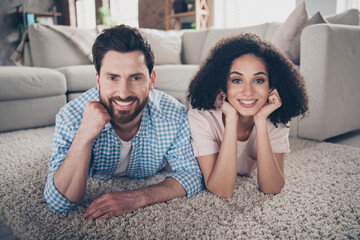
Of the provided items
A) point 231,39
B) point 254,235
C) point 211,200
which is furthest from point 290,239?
point 231,39

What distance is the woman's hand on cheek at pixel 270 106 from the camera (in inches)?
43.6

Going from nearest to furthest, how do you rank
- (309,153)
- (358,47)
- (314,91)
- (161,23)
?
1. (309,153)
2. (314,91)
3. (358,47)
4. (161,23)

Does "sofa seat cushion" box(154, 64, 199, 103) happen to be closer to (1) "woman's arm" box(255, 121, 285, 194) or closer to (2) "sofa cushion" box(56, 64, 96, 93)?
(2) "sofa cushion" box(56, 64, 96, 93)

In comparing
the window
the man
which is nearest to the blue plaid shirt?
the man

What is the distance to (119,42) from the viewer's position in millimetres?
1067

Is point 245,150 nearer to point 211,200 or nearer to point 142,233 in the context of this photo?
point 211,200

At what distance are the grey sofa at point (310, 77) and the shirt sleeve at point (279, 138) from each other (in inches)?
27.1

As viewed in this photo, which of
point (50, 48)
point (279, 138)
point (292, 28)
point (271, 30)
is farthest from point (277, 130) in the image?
point (50, 48)

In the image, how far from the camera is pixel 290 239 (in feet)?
2.84

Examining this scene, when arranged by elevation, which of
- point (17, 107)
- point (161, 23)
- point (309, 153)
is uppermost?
point (161, 23)

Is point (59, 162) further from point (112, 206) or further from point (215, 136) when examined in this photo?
point (215, 136)

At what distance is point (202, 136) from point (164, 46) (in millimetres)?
2397

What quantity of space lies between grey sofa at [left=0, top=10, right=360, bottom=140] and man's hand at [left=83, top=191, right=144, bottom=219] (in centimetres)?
114

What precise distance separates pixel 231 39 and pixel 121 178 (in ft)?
2.61
